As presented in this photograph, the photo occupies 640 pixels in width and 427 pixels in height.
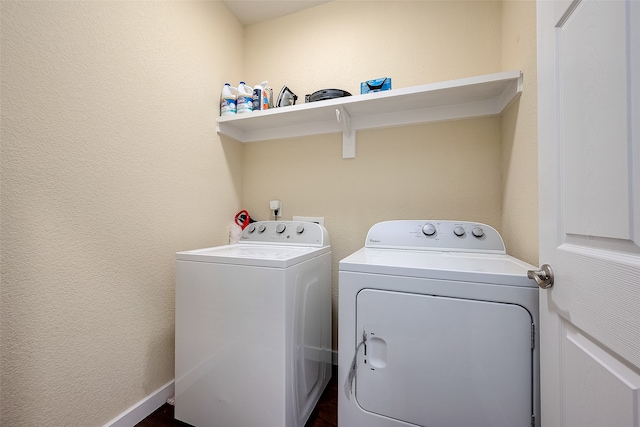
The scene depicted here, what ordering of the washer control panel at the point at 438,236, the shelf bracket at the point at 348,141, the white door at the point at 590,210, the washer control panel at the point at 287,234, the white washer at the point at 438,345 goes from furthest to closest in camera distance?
the shelf bracket at the point at 348,141
the washer control panel at the point at 287,234
the washer control panel at the point at 438,236
the white washer at the point at 438,345
the white door at the point at 590,210

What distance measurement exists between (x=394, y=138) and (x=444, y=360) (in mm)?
1281

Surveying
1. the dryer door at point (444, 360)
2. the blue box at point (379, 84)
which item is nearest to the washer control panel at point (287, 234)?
the dryer door at point (444, 360)

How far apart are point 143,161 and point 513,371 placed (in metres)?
1.77

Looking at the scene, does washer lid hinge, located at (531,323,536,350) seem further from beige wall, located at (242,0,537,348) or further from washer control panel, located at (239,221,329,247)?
washer control panel, located at (239,221,329,247)

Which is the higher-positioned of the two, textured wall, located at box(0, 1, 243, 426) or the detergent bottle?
the detergent bottle

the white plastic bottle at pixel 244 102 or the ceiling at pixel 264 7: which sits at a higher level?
the ceiling at pixel 264 7

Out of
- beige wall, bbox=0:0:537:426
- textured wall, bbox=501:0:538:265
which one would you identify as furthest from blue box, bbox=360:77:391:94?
textured wall, bbox=501:0:538:265

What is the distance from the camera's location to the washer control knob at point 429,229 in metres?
1.36

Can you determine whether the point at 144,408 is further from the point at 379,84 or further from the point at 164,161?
the point at 379,84

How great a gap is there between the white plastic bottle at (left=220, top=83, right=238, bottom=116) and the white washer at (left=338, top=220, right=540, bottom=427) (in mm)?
1381

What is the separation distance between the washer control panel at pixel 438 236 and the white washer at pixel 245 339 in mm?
454

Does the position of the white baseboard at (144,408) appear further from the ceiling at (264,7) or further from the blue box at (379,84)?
the ceiling at (264,7)

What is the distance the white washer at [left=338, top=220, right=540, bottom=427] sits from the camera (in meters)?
0.79

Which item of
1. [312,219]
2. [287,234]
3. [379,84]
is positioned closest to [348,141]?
[379,84]
